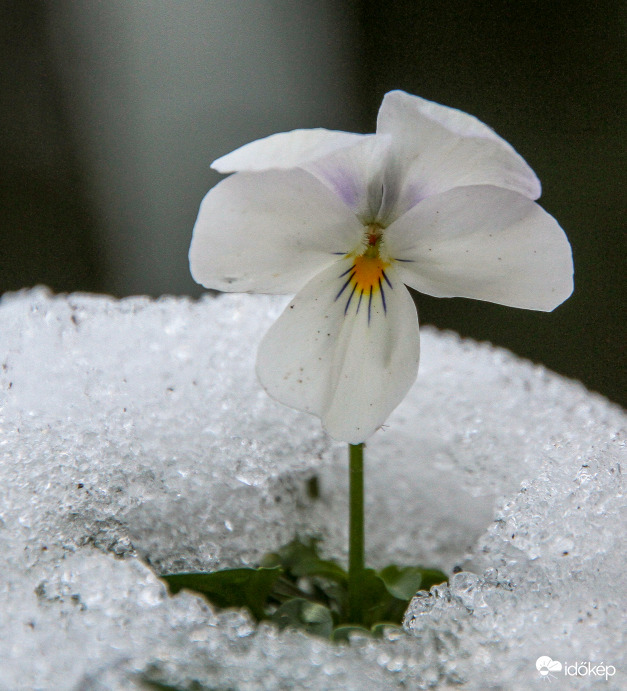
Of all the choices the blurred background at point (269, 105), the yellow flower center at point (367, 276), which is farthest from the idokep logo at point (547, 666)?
the blurred background at point (269, 105)

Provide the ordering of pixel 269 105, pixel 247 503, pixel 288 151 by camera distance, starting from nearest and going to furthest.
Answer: pixel 288 151
pixel 247 503
pixel 269 105

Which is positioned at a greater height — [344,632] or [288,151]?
[288,151]

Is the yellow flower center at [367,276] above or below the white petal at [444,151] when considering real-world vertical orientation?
below

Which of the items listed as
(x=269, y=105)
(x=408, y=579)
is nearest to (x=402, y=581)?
(x=408, y=579)

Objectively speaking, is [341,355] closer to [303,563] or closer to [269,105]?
[303,563]

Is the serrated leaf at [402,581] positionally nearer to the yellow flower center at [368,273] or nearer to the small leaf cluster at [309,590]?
the small leaf cluster at [309,590]

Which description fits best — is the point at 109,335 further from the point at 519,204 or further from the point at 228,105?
the point at 228,105

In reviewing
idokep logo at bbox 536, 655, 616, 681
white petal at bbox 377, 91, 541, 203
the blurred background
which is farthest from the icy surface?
the blurred background

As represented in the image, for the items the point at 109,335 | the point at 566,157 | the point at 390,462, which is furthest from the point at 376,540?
the point at 566,157
